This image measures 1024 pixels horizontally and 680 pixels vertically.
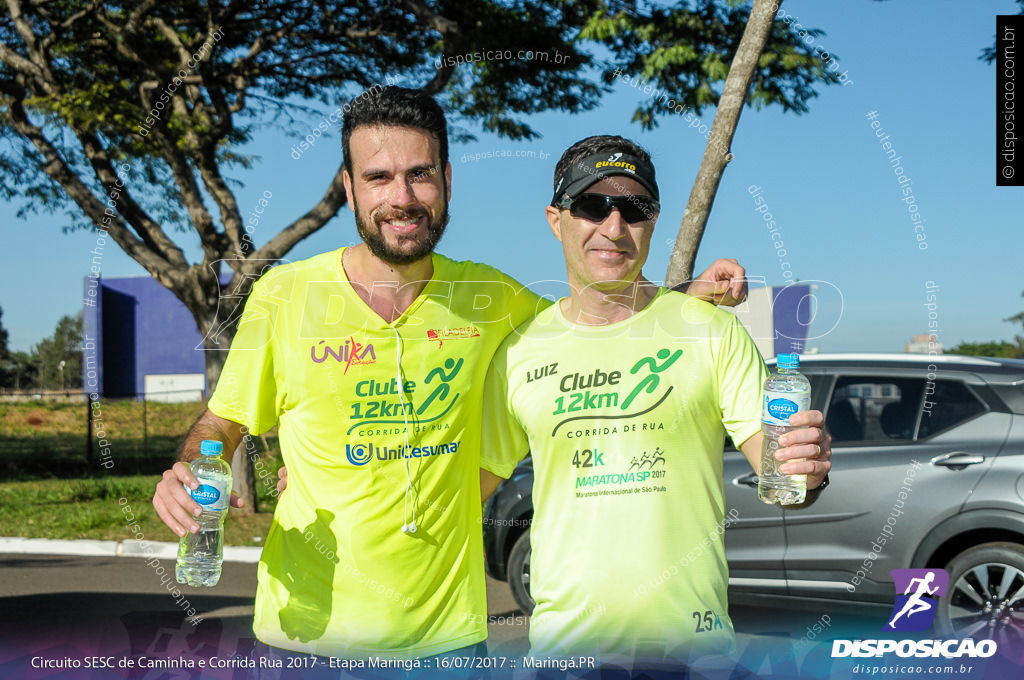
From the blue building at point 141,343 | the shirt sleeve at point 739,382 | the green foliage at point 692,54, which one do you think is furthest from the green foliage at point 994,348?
the blue building at point 141,343

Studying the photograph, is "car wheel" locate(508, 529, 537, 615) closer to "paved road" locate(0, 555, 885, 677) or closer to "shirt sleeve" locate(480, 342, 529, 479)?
"paved road" locate(0, 555, 885, 677)

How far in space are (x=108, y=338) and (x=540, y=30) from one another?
93.9 feet

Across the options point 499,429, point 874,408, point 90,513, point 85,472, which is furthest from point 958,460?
point 85,472

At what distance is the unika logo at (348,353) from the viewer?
2.63 m

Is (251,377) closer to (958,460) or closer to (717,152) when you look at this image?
(717,152)

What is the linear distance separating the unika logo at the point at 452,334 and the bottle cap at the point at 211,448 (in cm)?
75

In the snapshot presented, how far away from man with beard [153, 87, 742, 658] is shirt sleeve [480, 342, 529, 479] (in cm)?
3

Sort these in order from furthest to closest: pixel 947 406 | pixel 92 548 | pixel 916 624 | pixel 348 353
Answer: pixel 92 548 < pixel 947 406 < pixel 916 624 < pixel 348 353

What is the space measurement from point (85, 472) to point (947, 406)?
44.2ft

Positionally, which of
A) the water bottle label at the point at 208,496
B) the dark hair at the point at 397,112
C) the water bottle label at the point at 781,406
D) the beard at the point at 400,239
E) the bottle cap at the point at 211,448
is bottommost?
the water bottle label at the point at 208,496

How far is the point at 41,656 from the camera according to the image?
4473 mm

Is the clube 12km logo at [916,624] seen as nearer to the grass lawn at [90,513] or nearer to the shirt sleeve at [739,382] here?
the shirt sleeve at [739,382]

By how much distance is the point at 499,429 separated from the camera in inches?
107

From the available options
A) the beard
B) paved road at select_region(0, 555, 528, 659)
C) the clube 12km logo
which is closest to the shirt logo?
the beard
